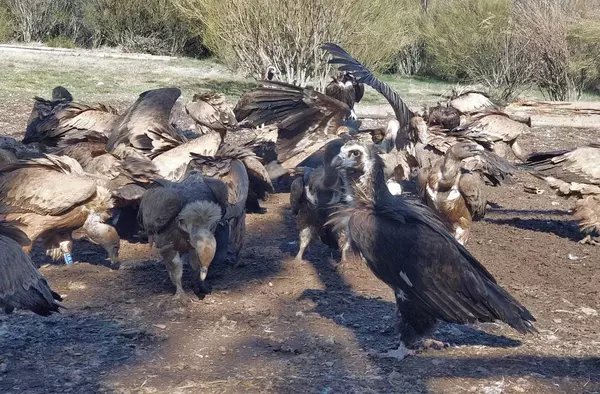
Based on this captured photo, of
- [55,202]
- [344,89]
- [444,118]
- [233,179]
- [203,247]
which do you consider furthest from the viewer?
[344,89]

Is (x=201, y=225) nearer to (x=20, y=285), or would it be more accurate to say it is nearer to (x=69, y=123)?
(x=20, y=285)

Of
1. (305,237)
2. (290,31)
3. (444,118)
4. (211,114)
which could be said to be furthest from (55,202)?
(290,31)

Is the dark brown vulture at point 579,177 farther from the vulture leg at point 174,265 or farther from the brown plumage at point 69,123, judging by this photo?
the brown plumage at point 69,123

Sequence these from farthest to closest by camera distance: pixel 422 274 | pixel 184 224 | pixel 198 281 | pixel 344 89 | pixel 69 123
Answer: pixel 344 89, pixel 69 123, pixel 198 281, pixel 184 224, pixel 422 274

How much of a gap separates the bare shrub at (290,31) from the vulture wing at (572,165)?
9.16 metres

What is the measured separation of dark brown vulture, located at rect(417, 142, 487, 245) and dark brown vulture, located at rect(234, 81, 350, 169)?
1916mm

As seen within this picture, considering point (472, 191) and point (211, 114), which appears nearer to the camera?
point (472, 191)

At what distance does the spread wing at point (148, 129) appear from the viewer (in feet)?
28.5

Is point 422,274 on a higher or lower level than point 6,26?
lower

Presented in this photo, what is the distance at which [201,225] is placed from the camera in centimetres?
651

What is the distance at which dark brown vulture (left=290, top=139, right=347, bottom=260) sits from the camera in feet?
23.9

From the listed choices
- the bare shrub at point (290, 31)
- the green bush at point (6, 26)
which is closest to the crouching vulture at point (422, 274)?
the bare shrub at point (290, 31)

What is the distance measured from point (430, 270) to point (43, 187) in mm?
3510

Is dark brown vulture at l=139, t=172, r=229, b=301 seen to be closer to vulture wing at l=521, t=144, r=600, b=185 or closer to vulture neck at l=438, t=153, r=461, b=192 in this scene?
vulture neck at l=438, t=153, r=461, b=192
